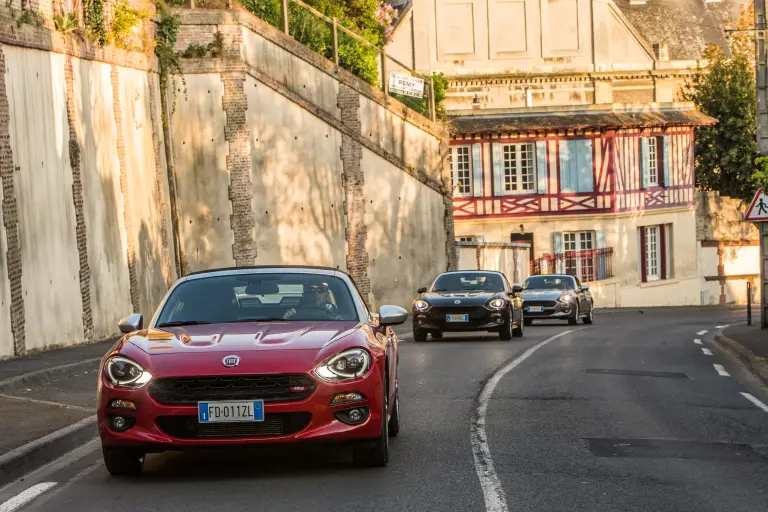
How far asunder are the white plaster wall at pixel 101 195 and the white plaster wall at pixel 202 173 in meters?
7.25

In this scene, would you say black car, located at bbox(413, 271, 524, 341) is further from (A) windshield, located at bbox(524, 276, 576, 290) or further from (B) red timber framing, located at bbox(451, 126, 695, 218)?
(B) red timber framing, located at bbox(451, 126, 695, 218)

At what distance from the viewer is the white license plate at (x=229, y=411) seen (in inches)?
361

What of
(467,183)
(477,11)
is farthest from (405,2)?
(467,183)

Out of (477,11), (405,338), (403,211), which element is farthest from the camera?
(477,11)

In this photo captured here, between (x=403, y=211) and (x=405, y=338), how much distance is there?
11.4 m

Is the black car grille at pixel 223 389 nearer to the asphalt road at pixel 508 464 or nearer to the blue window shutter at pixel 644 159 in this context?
the asphalt road at pixel 508 464

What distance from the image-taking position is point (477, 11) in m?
61.8

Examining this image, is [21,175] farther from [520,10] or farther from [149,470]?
[520,10]

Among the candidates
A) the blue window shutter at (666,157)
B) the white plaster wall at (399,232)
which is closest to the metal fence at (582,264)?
the blue window shutter at (666,157)

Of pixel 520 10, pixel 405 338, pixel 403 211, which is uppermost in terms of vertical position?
pixel 520 10

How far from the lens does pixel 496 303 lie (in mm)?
26000

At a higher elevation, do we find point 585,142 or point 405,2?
point 405,2

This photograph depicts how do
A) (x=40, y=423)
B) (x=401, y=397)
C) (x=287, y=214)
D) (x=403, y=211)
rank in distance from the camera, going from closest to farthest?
1. (x=40, y=423)
2. (x=401, y=397)
3. (x=287, y=214)
4. (x=403, y=211)

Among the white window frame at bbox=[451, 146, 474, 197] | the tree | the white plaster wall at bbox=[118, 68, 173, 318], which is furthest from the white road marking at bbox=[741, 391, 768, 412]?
the tree
